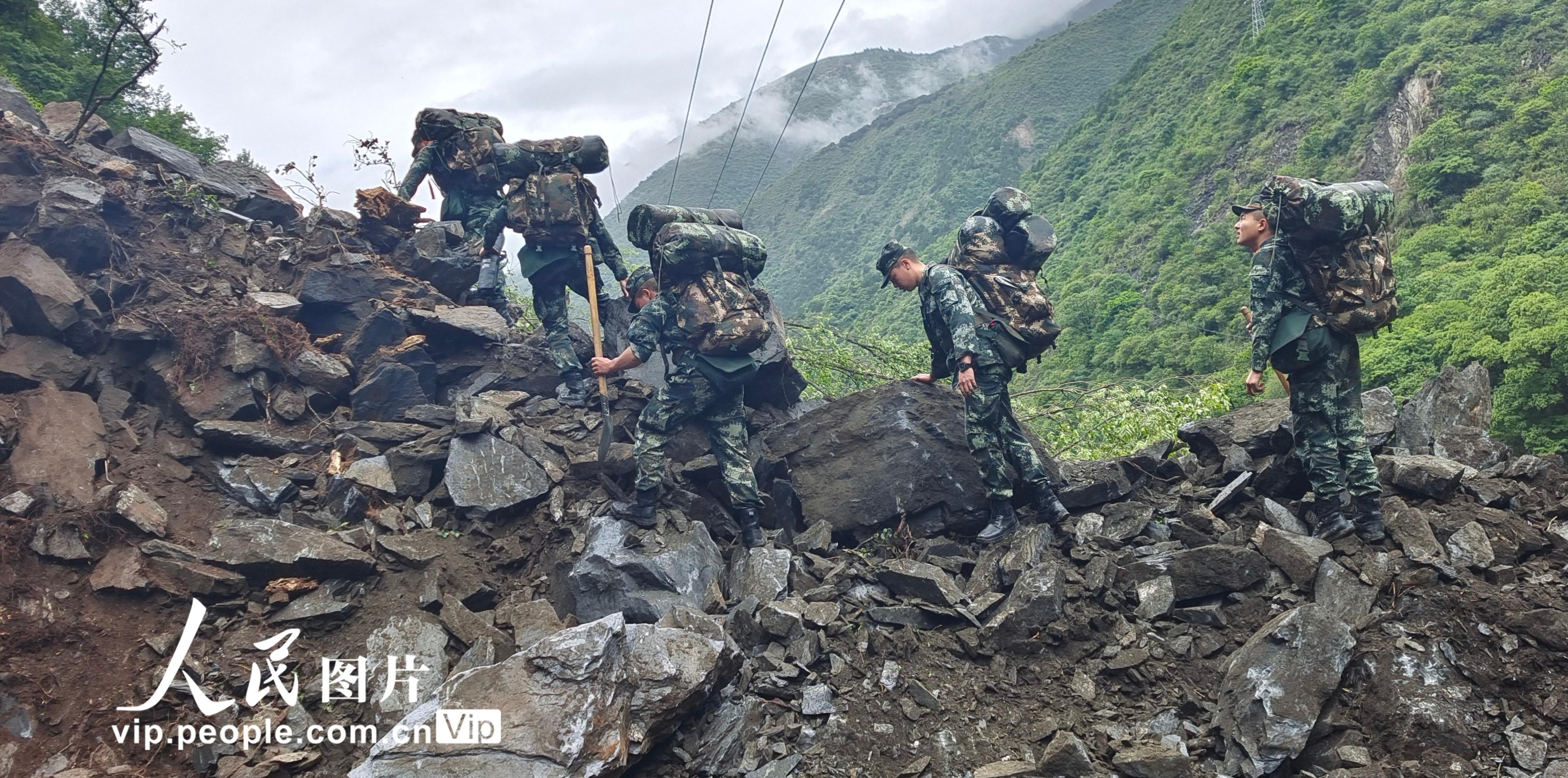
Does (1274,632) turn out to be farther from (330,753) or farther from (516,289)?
(516,289)

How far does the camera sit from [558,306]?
7938 millimetres

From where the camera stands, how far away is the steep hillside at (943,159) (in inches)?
2879

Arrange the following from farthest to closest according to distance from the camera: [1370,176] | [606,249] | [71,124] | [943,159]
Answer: [943,159] < [1370,176] < [71,124] < [606,249]

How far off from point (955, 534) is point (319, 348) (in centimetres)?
592

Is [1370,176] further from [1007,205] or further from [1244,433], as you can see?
[1007,205]

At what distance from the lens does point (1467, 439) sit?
6117 mm

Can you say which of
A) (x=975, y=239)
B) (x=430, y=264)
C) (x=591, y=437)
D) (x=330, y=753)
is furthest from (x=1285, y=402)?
(x=430, y=264)

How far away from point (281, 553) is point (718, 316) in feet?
10.6

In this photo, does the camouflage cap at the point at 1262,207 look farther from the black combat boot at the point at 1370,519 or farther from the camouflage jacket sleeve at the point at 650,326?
the camouflage jacket sleeve at the point at 650,326

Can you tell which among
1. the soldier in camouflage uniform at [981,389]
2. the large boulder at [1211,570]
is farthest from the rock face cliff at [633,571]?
the soldier in camouflage uniform at [981,389]

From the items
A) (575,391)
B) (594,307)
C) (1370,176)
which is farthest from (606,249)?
(1370,176)

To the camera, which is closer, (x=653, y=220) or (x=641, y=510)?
(x=641, y=510)

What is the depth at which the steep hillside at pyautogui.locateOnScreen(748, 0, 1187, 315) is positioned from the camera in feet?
240

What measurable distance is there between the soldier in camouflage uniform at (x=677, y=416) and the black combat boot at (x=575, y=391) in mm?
1367
